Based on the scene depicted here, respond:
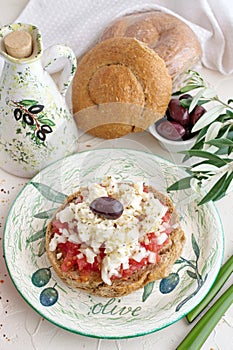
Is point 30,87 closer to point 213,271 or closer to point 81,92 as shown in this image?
point 81,92

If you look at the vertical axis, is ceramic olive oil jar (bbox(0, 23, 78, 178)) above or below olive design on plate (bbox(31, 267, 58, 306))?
above

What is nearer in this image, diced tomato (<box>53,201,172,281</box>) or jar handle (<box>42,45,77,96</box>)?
diced tomato (<box>53,201,172,281</box>)

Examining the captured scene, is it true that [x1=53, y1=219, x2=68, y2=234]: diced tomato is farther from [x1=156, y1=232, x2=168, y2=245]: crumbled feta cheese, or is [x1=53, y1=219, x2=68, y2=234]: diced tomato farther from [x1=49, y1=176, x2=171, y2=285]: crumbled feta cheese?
[x1=156, y1=232, x2=168, y2=245]: crumbled feta cheese

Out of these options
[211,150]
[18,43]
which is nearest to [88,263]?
[211,150]

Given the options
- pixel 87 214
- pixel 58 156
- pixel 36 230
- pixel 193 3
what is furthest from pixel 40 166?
pixel 193 3

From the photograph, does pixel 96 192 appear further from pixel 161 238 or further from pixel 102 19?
pixel 102 19

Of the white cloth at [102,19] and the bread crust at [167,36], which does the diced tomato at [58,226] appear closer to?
the bread crust at [167,36]

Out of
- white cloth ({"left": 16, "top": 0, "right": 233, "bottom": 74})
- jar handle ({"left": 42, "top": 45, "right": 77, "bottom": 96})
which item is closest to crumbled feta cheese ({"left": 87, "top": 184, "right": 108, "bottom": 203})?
jar handle ({"left": 42, "top": 45, "right": 77, "bottom": 96})
